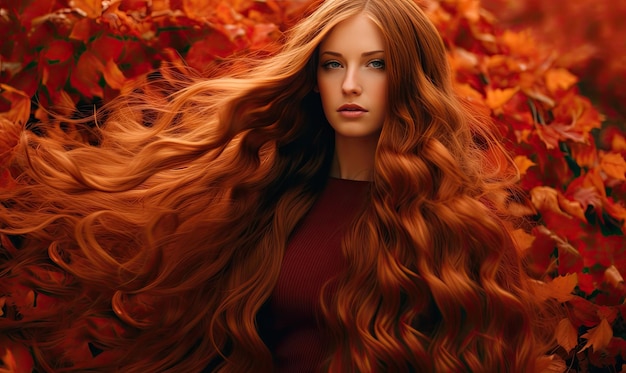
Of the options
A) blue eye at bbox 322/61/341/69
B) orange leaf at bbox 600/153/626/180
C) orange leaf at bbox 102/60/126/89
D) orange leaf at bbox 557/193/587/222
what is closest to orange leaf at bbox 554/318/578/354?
orange leaf at bbox 557/193/587/222

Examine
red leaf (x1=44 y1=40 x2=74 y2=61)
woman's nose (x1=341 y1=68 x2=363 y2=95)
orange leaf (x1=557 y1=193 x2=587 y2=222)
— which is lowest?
orange leaf (x1=557 y1=193 x2=587 y2=222)

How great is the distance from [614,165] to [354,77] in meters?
0.78

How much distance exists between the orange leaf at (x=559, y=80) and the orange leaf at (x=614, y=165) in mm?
255

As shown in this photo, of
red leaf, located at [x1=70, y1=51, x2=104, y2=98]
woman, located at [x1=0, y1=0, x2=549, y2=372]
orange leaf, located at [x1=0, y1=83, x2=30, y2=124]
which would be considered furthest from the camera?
red leaf, located at [x1=70, y1=51, x2=104, y2=98]

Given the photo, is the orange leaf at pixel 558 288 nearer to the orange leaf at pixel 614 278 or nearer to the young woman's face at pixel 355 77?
the orange leaf at pixel 614 278

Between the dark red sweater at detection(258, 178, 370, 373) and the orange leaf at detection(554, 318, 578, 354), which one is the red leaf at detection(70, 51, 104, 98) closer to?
the dark red sweater at detection(258, 178, 370, 373)

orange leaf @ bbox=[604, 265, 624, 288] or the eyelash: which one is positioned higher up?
the eyelash

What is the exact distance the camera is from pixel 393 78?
2236 mm

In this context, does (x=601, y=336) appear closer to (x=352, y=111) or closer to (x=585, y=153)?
(x=585, y=153)

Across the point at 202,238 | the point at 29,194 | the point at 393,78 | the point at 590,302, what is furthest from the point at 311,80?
the point at 590,302

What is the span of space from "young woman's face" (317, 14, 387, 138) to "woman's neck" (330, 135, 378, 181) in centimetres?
7

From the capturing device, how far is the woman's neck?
2379 mm

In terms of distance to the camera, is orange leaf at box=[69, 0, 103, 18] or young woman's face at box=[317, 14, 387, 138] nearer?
young woman's face at box=[317, 14, 387, 138]

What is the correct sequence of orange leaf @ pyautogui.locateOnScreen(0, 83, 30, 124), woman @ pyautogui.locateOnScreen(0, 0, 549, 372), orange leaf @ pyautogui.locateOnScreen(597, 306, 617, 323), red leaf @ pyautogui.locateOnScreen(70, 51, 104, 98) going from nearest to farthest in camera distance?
woman @ pyautogui.locateOnScreen(0, 0, 549, 372)
orange leaf @ pyautogui.locateOnScreen(0, 83, 30, 124)
red leaf @ pyautogui.locateOnScreen(70, 51, 104, 98)
orange leaf @ pyautogui.locateOnScreen(597, 306, 617, 323)
